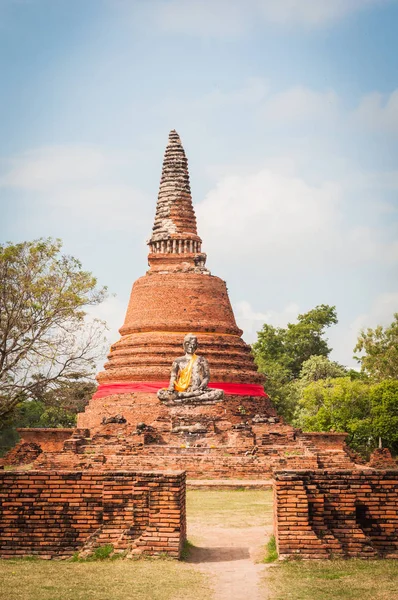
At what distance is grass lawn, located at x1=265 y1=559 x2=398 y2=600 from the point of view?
7.17 m

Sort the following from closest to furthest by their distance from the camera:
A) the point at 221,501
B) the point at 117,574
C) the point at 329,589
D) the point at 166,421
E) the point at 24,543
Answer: the point at 329,589
the point at 117,574
the point at 24,543
the point at 221,501
the point at 166,421

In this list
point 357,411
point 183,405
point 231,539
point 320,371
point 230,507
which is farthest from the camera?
point 320,371

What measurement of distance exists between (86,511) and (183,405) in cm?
1599

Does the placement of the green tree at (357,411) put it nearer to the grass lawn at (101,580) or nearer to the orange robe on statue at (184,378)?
the orange robe on statue at (184,378)

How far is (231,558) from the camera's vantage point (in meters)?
9.07

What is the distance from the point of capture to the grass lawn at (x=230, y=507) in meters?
11.8

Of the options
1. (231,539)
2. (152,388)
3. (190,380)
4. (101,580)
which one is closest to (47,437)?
(152,388)

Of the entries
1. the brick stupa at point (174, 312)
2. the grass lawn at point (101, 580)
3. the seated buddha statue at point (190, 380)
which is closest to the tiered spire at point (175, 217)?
the brick stupa at point (174, 312)

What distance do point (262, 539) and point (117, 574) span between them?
8.82ft

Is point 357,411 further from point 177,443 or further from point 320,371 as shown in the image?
point 177,443

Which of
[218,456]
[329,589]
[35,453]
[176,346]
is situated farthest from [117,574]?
[176,346]

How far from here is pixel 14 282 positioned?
20984mm

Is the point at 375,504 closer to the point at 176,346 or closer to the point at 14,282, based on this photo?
the point at 14,282

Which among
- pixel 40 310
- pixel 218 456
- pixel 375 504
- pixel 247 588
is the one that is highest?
pixel 40 310
